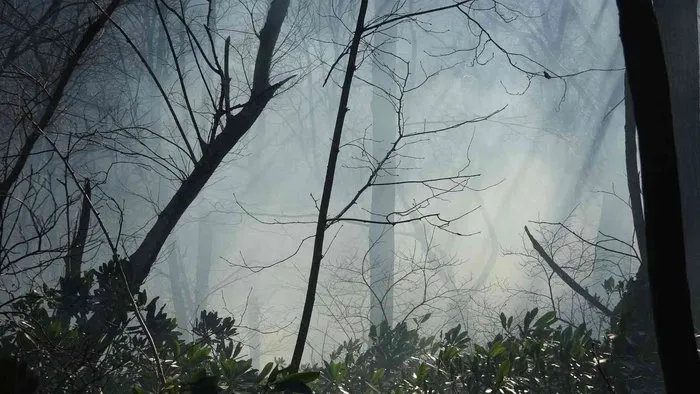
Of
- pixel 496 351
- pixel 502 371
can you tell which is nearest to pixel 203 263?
pixel 496 351

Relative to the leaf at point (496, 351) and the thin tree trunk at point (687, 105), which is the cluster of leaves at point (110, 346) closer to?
the leaf at point (496, 351)

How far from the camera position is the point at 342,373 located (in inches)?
171

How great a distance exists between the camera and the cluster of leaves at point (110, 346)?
3.37m

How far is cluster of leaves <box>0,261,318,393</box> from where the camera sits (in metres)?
3.37

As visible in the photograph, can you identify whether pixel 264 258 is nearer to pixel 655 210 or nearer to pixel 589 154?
pixel 589 154

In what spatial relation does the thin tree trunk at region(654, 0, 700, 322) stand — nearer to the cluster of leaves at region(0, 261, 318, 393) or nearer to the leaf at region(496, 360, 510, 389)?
the leaf at region(496, 360, 510, 389)

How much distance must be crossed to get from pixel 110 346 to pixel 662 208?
3638 mm

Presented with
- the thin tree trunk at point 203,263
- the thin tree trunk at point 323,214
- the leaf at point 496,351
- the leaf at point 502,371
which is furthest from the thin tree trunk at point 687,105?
the thin tree trunk at point 203,263

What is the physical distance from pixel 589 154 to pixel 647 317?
21.4m

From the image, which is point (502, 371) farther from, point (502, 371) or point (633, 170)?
point (633, 170)


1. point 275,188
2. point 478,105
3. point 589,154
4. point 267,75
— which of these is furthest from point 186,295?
point 267,75

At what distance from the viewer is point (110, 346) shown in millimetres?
4230

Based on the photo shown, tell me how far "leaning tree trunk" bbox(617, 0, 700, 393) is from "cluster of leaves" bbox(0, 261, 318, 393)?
6.42 feet

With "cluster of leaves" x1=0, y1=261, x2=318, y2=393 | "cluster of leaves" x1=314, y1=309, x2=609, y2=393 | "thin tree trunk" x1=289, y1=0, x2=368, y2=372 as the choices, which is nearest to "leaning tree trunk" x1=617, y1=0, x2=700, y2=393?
"thin tree trunk" x1=289, y1=0, x2=368, y2=372
